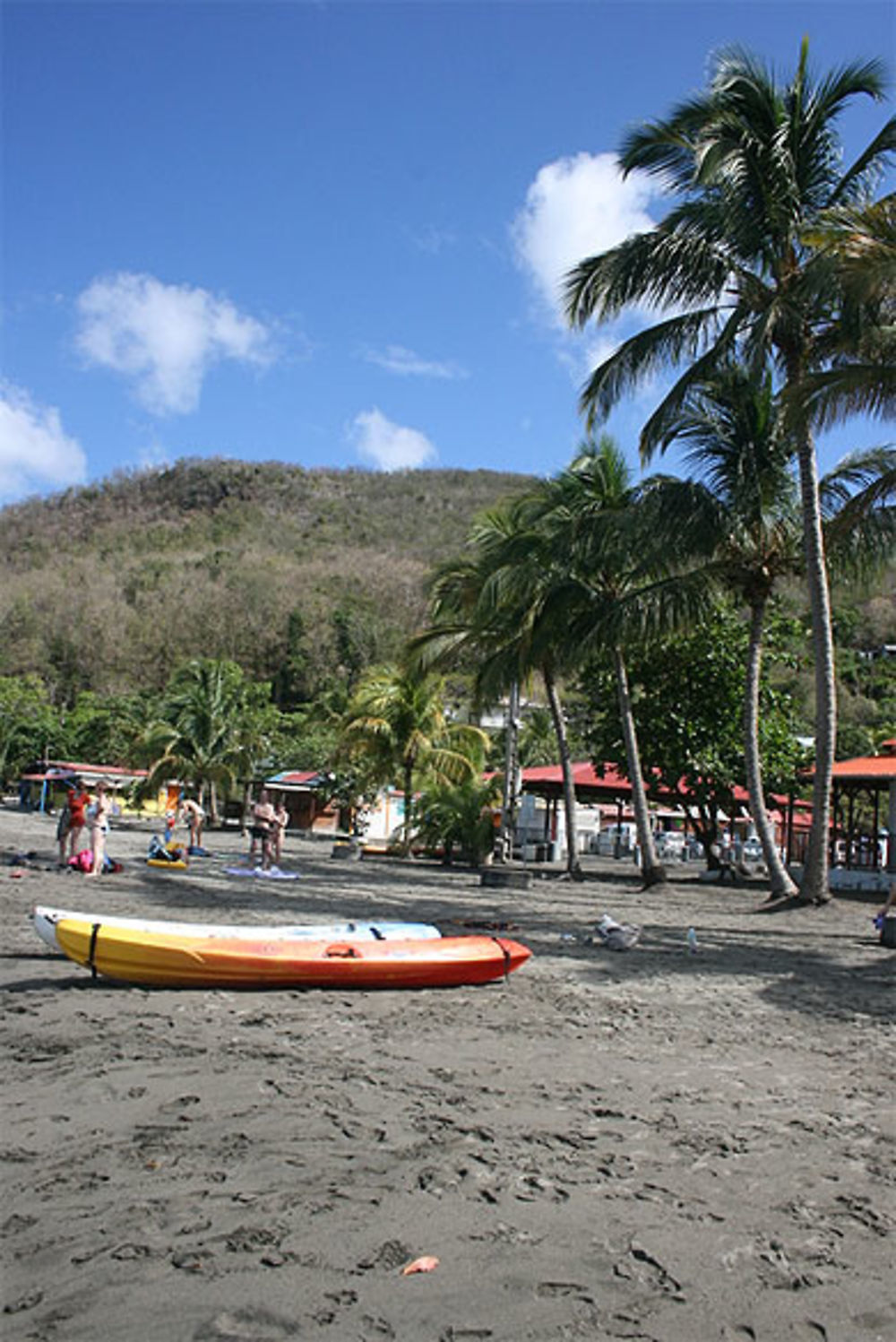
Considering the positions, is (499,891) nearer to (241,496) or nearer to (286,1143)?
(286,1143)

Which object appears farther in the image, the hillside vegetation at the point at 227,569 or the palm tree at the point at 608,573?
the hillside vegetation at the point at 227,569

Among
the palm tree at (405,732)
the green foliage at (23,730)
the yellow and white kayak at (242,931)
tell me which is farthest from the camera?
the green foliage at (23,730)

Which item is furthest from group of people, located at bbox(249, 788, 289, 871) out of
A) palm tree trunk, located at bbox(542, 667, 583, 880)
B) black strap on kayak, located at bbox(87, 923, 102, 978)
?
black strap on kayak, located at bbox(87, 923, 102, 978)

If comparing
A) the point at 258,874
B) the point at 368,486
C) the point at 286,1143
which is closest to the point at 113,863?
the point at 258,874

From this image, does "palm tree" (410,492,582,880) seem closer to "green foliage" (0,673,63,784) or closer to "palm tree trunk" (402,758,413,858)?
"palm tree trunk" (402,758,413,858)

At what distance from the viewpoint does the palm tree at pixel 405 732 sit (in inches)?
1100

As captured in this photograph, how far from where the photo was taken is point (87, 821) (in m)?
16.5

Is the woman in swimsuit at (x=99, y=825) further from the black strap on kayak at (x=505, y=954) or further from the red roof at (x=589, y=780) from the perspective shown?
the red roof at (x=589, y=780)

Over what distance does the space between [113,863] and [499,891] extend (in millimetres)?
6585

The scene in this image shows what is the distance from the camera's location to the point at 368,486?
18100 cm

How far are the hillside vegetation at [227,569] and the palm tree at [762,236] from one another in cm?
1225

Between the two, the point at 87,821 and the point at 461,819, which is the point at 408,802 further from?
the point at 87,821

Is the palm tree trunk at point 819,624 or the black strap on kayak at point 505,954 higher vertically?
the palm tree trunk at point 819,624

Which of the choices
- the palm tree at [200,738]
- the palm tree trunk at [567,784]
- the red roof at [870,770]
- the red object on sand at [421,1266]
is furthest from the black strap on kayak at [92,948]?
the palm tree at [200,738]
